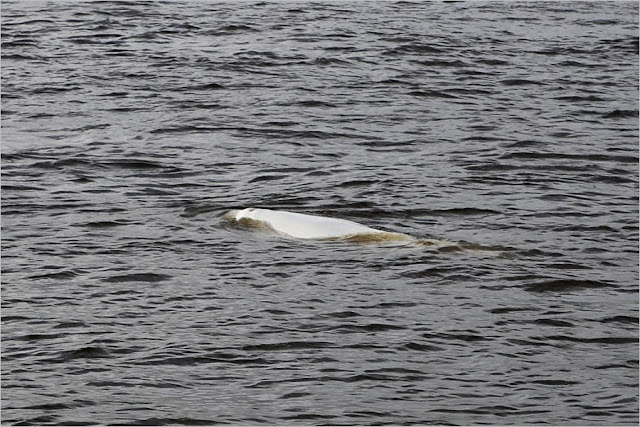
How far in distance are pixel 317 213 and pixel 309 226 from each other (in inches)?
38.1

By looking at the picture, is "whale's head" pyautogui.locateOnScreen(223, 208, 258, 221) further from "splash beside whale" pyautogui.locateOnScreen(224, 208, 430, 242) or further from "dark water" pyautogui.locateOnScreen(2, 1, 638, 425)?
"dark water" pyautogui.locateOnScreen(2, 1, 638, 425)

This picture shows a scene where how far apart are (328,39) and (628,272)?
12.7 meters

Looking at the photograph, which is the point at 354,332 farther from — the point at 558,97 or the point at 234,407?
the point at 558,97

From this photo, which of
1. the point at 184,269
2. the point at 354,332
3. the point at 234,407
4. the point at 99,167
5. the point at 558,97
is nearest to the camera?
the point at 234,407

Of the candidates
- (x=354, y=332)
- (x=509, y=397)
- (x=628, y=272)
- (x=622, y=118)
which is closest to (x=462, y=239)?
(x=628, y=272)

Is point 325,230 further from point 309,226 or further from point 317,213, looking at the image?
point 317,213

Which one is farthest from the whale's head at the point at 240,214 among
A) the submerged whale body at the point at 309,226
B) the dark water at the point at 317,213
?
the dark water at the point at 317,213

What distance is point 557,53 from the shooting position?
79.5 feet

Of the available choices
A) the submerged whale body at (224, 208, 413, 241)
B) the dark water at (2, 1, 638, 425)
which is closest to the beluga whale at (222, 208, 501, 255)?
the submerged whale body at (224, 208, 413, 241)

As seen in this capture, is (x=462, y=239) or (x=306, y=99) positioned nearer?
(x=462, y=239)

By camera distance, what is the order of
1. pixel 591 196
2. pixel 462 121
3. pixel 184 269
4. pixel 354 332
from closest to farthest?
pixel 354 332, pixel 184 269, pixel 591 196, pixel 462 121

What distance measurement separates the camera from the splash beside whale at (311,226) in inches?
549

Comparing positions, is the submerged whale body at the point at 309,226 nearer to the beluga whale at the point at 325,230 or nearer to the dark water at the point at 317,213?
the beluga whale at the point at 325,230

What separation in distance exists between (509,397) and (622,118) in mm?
10861
